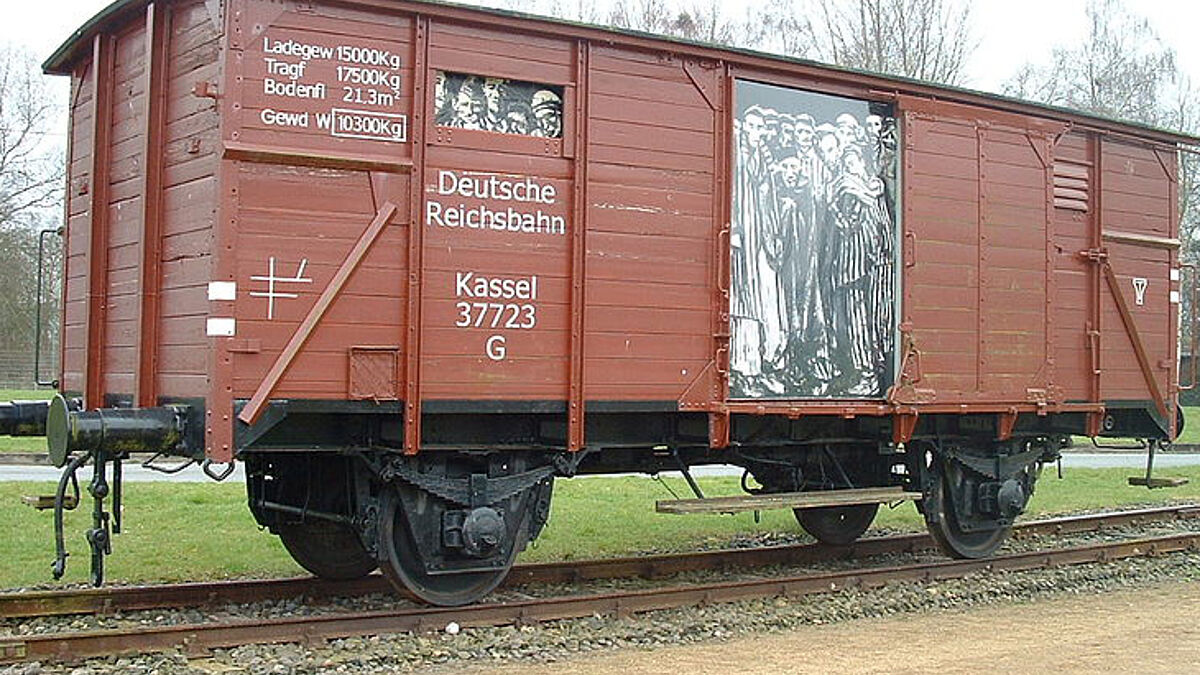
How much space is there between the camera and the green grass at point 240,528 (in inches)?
409

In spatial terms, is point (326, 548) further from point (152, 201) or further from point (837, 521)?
point (837, 521)

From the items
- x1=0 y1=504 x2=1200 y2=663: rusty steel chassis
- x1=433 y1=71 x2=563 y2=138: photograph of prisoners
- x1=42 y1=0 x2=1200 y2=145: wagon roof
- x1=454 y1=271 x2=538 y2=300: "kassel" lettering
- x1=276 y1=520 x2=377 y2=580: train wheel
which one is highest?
x1=42 y1=0 x2=1200 y2=145: wagon roof

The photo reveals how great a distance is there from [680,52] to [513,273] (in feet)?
6.86

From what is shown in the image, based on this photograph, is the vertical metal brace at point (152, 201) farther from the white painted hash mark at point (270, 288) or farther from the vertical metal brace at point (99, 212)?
the white painted hash mark at point (270, 288)

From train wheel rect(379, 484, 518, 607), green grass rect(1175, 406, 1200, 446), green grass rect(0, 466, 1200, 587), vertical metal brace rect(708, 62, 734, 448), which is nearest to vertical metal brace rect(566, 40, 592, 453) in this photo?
train wheel rect(379, 484, 518, 607)

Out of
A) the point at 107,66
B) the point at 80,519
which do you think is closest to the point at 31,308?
the point at 80,519

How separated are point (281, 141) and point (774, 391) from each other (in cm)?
405

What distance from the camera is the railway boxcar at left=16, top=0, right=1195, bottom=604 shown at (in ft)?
25.7

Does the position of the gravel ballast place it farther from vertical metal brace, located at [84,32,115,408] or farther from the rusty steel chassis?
vertical metal brace, located at [84,32,115,408]

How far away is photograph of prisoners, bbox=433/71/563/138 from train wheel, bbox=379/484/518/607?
8.00ft

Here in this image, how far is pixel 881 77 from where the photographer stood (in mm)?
10258

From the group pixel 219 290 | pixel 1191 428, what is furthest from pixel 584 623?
pixel 1191 428

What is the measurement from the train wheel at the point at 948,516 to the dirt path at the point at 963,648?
1354 mm

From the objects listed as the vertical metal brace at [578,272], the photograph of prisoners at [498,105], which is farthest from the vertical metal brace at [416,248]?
the vertical metal brace at [578,272]
